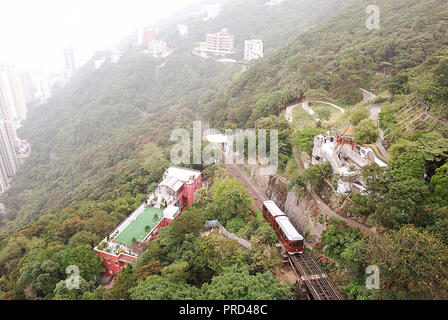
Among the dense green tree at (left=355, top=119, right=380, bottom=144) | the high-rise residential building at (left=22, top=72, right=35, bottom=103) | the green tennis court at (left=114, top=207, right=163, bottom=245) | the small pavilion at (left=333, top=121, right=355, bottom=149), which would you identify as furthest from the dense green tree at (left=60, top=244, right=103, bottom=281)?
the high-rise residential building at (left=22, top=72, right=35, bottom=103)

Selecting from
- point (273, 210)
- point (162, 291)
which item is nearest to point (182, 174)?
point (273, 210)

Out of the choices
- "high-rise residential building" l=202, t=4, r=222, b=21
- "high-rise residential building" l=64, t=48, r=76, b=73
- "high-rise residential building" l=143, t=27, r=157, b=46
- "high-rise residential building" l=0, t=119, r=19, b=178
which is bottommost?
"high-rise residential building" l=0, t=119, r=19, b=178

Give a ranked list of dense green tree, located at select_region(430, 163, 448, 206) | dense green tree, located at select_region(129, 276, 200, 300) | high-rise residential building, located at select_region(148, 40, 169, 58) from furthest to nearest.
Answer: high-rise residential building, located at select_region(148, 40, 169, 58) < dense green tree, located at select_region(430, 163, 448, 206) < dense green tree, located at select_region(129, 276, 200, 300)

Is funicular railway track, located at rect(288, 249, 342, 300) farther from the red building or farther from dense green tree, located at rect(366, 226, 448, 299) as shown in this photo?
the red building

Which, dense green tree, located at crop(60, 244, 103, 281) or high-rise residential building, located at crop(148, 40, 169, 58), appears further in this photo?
high-rise residential building, located at crop(148, 40, 169, 58)

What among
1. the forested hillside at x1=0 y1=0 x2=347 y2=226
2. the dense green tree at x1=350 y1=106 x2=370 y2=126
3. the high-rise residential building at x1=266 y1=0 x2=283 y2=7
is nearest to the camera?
the dense green tree at x1=350 y1=106 x2=370 y2=126

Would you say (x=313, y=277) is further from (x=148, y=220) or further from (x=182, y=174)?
(x=182, y=174)
